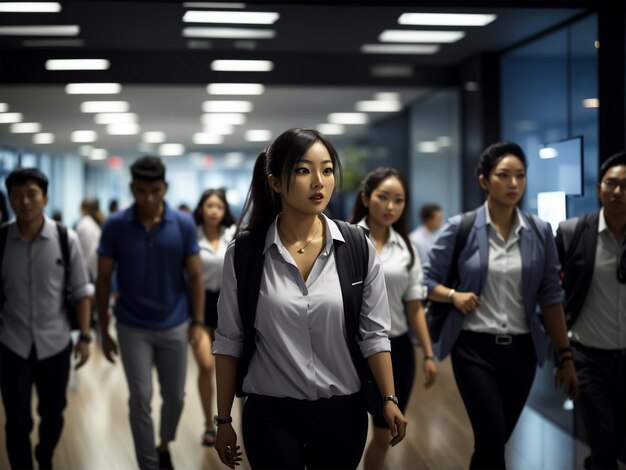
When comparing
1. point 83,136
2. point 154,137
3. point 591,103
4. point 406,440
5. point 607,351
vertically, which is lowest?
point 406,440

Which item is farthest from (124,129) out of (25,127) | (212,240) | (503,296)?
(503,296)

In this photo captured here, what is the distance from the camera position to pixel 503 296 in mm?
4031

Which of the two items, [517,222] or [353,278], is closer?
[353,278]

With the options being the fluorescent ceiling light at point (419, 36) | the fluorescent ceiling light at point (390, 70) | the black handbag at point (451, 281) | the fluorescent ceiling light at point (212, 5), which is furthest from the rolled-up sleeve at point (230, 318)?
the fluorescent ceiling light at point (390, 70)

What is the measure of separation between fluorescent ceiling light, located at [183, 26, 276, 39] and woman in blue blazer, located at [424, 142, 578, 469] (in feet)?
9.75

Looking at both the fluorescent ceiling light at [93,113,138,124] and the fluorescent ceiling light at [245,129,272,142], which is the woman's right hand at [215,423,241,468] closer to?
the fluorescent ceiling light at [93,113,138,124]

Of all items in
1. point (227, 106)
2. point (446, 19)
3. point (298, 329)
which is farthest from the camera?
point (227, 106)

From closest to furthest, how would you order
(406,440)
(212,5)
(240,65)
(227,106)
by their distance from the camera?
(212,5), (406,440), (240,65), (227,106)

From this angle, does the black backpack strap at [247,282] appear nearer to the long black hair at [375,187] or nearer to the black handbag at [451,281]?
the black handbag at [451,281]

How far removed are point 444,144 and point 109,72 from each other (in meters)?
5.51

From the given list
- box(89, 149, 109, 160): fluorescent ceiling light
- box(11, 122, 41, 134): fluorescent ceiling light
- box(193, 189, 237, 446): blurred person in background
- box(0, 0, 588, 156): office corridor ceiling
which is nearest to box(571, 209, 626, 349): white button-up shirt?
box(0, 0, 588, 156): office corridor ceiling

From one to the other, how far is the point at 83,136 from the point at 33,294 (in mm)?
8382

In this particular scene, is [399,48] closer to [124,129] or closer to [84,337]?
[84,337]

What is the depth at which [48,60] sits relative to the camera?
6.95m
